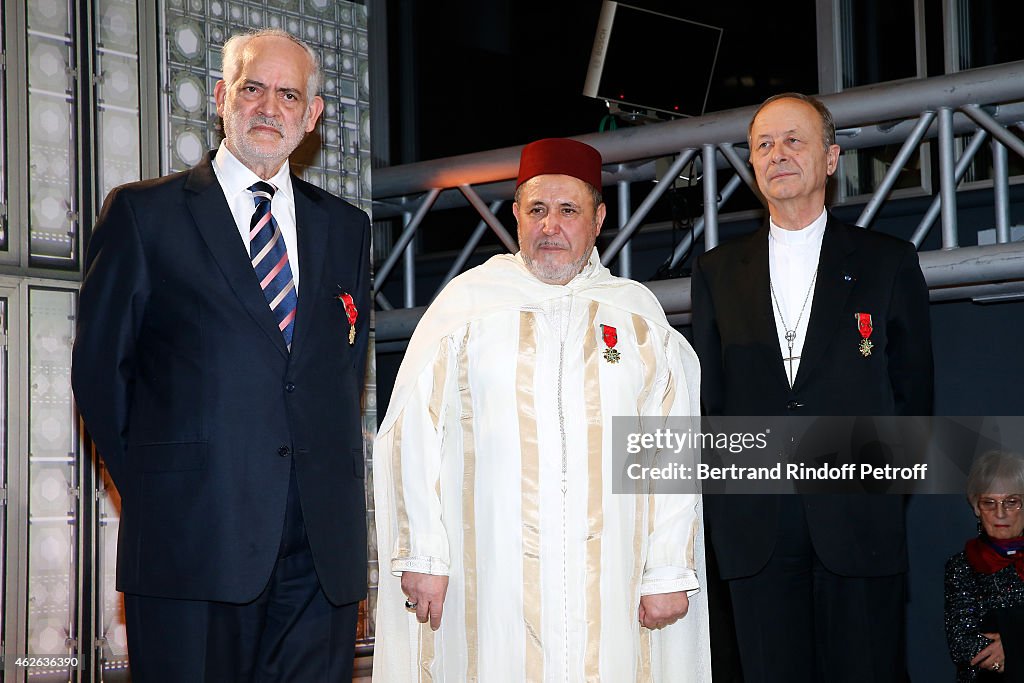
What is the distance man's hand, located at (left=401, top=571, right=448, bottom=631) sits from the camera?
127 inches

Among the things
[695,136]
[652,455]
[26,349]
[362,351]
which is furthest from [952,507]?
[26,349]

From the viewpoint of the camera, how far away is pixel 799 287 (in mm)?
3701

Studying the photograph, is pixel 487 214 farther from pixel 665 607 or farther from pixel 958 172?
pixel 665 607

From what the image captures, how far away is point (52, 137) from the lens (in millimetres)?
3889

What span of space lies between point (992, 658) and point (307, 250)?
3.47 meters

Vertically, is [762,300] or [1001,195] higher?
[1001,195]

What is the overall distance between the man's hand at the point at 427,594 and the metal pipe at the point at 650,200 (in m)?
2.70

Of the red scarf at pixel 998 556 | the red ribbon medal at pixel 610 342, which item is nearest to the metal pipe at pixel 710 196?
the red scarf at pixel 998 556

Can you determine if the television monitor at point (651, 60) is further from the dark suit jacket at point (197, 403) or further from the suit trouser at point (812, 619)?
the dark suit jacket at point (197, 403)

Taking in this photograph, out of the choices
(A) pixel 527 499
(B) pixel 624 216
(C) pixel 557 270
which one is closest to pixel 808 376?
(C) pixel 557 270

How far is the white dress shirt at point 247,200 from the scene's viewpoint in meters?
3.02

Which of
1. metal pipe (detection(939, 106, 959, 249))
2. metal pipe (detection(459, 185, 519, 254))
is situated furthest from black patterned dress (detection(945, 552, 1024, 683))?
metal pipe (detection(459, 185, 519, 254))

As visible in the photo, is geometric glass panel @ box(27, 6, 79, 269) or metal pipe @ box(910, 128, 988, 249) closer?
geometric glass panel @ box(27, 6, 79, 269)

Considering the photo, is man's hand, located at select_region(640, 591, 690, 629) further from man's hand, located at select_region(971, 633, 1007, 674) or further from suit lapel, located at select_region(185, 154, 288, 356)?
man's hand, located at select_region(971, 633, 1007, 674)
